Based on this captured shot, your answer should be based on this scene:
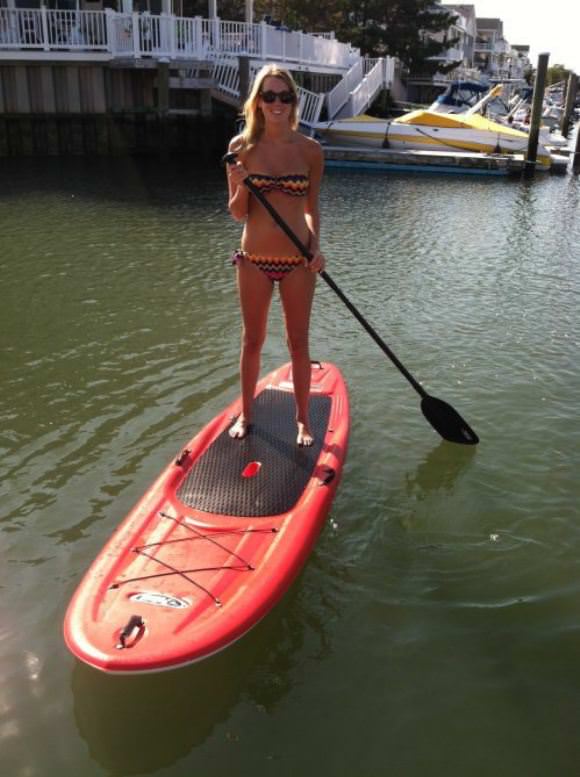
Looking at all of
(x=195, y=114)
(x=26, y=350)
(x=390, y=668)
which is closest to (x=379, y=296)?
(x=26, y=350)

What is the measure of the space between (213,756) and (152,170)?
19315 millimetres

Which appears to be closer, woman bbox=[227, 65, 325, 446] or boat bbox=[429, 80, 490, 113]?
woman bbox=[227, 65, 325, 446]

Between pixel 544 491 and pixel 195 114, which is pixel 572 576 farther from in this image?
pixel 195 114

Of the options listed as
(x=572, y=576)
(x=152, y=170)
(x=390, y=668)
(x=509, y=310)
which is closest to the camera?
(x=390, y=668)

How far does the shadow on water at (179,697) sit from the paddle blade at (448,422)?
2.36 m

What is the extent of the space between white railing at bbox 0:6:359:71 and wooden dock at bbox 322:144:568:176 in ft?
13.5

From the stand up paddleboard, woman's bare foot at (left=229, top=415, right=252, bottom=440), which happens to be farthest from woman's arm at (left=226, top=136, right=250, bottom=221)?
the stand up paddleboard

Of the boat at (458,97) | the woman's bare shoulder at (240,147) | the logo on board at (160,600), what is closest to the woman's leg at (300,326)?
the woman's bare shoulder at (240,147)

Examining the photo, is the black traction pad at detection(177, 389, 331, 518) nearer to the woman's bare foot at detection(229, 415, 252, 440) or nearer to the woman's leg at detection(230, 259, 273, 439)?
the woman's bare foot at detection(229, 415, 252, 440)

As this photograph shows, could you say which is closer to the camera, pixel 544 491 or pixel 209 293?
pixel 544 491

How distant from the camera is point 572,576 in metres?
4.09

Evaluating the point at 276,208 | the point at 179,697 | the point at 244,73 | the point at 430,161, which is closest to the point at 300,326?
the point at 276,208

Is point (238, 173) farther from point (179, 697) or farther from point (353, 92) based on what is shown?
point (353, 92)

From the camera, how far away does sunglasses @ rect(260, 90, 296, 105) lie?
373 cm
